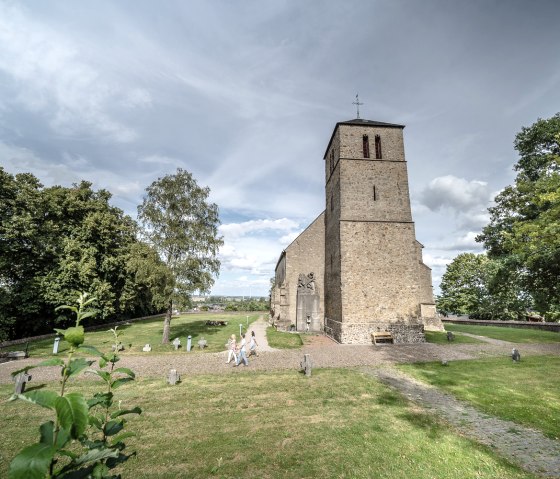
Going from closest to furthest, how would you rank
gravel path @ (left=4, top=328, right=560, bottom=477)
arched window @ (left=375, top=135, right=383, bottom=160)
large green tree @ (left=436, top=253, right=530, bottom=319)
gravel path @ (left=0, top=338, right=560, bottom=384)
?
gravel path @ (left=4, top=328, right=560, bottom=477), gravel path @ (left=0, top=338, right=560, bottom=384), arched window @ (left=375, top=135, right=383, bottom=160), large green tree @ (left=436, top=253, right=530, bottom=319)

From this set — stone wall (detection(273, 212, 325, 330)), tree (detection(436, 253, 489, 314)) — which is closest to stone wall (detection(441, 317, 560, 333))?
tree (detection(436, 253, 489, 314))

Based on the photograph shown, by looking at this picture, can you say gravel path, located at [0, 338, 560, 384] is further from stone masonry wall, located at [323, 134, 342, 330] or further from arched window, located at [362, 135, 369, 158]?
arched window, located at [362, 135, 369, 158]

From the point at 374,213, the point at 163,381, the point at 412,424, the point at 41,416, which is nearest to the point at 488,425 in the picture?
the point at 412,424

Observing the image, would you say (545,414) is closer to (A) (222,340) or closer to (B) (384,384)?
(B) (384,384)

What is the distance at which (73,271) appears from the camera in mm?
23266

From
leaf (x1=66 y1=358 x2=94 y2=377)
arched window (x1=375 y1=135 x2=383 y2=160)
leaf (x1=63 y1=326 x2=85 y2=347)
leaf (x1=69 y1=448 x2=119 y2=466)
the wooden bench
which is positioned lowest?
the wooden bench

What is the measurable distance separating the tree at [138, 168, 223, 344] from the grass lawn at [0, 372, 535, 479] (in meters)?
8.99

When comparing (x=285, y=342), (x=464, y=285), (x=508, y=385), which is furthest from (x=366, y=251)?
(x=464, y=285)

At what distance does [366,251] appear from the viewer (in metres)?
20.7

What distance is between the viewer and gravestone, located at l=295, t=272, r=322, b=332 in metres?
25.0

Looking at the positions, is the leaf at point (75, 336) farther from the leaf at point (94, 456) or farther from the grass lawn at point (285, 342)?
the grass lawn at point (285, 342)

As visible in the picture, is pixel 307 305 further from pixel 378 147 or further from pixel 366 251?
pixel 378 147

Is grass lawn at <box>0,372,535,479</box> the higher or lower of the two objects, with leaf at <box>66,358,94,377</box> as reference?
lower

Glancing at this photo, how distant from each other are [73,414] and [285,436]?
642 centimetres
